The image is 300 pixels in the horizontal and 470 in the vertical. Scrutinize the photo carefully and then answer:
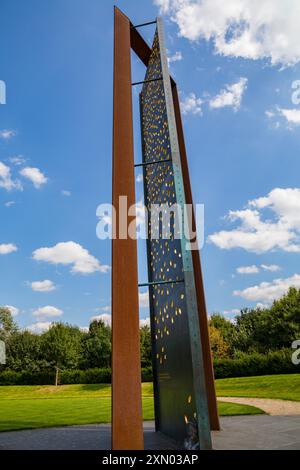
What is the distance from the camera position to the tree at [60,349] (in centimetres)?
3397

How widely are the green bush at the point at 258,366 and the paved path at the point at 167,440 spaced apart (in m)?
17.6

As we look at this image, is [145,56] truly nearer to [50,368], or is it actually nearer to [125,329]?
[125,329]

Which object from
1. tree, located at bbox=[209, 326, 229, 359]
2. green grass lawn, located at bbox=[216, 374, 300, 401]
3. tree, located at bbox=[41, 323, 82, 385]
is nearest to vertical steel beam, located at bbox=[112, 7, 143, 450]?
green grass lawn, located at bbox=[216, 374, 300, 401]

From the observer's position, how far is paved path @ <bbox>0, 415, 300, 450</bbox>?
4.46 metres

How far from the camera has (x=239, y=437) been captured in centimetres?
494

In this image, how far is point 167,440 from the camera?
504 cm

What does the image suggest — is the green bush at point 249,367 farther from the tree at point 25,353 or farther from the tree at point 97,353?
the tree at point 25,353

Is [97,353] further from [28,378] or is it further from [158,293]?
[158,293]

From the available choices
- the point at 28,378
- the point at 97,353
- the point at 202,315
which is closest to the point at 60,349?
the point at 28,378

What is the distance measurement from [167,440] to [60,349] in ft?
104

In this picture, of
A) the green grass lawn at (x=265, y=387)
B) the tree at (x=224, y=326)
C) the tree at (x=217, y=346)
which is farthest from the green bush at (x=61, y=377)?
A: the tree at (x=224, y=326)

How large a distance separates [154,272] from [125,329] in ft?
7.74

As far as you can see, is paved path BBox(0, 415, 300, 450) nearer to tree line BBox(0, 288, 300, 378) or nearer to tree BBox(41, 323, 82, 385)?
tree line BBox(0, 288, 300, 378)
